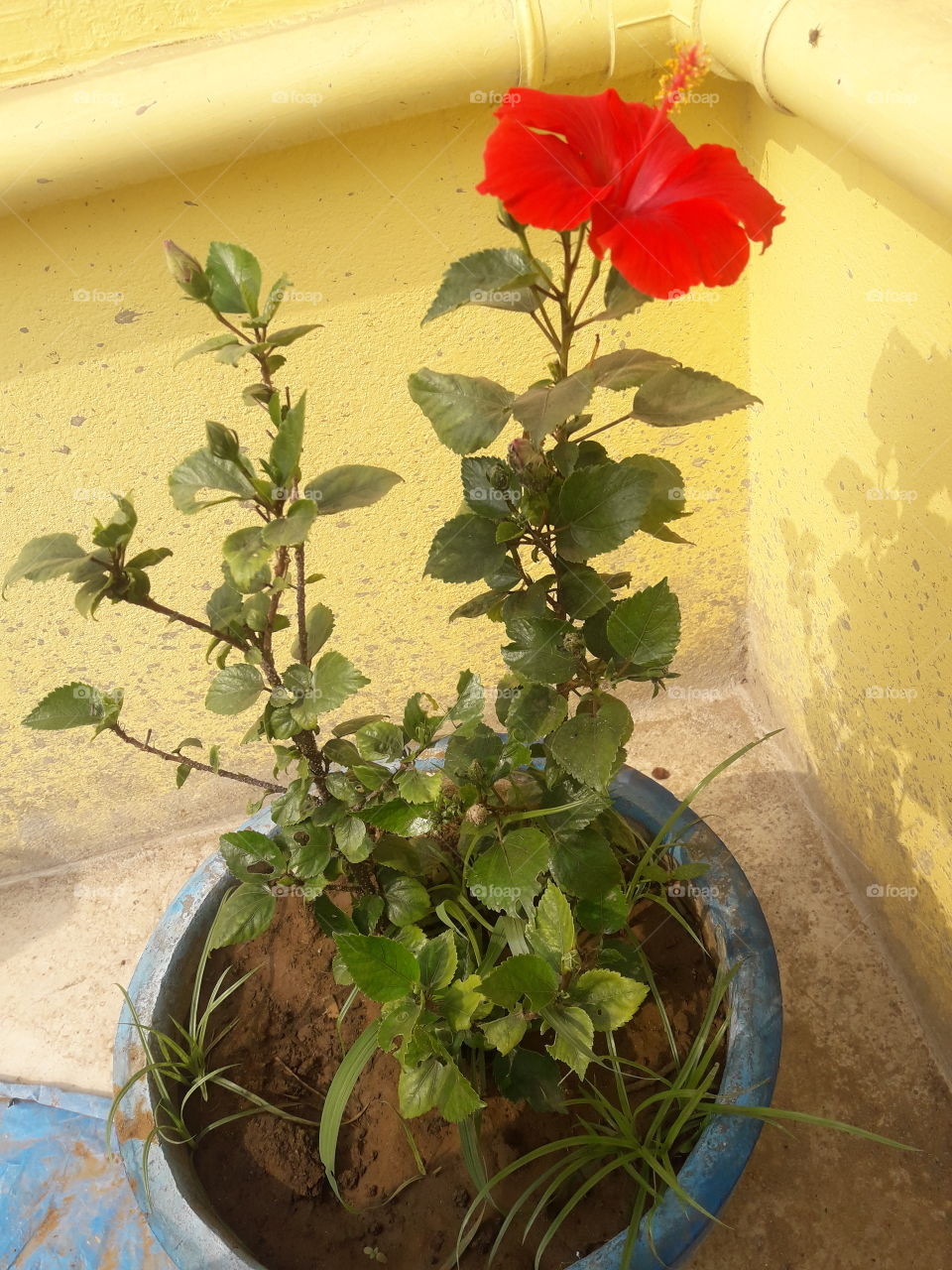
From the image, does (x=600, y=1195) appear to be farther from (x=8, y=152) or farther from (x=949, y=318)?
(x=8, y=152)

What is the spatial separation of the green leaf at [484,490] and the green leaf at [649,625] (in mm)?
131

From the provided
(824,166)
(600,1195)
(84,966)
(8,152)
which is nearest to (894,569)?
(824,166)

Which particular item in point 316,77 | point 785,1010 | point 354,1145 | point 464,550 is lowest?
point 785,1010

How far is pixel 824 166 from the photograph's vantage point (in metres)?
1.02

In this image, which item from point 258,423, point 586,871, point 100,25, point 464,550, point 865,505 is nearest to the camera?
point 464,550

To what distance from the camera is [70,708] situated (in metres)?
0.80

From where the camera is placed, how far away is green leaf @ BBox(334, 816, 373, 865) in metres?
0.87

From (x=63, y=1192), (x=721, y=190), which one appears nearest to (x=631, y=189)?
(x=721, y=190)

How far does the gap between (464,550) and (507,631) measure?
8cm

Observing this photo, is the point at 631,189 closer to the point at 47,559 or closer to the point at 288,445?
the point at 288,445

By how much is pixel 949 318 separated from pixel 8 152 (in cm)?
95

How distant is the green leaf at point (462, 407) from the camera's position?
2.38 feet

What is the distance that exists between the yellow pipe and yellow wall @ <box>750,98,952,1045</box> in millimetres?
179

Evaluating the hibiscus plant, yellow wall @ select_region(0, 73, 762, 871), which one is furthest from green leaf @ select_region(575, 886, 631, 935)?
yellow wall @ select_region(0, 73, 762, 871)
